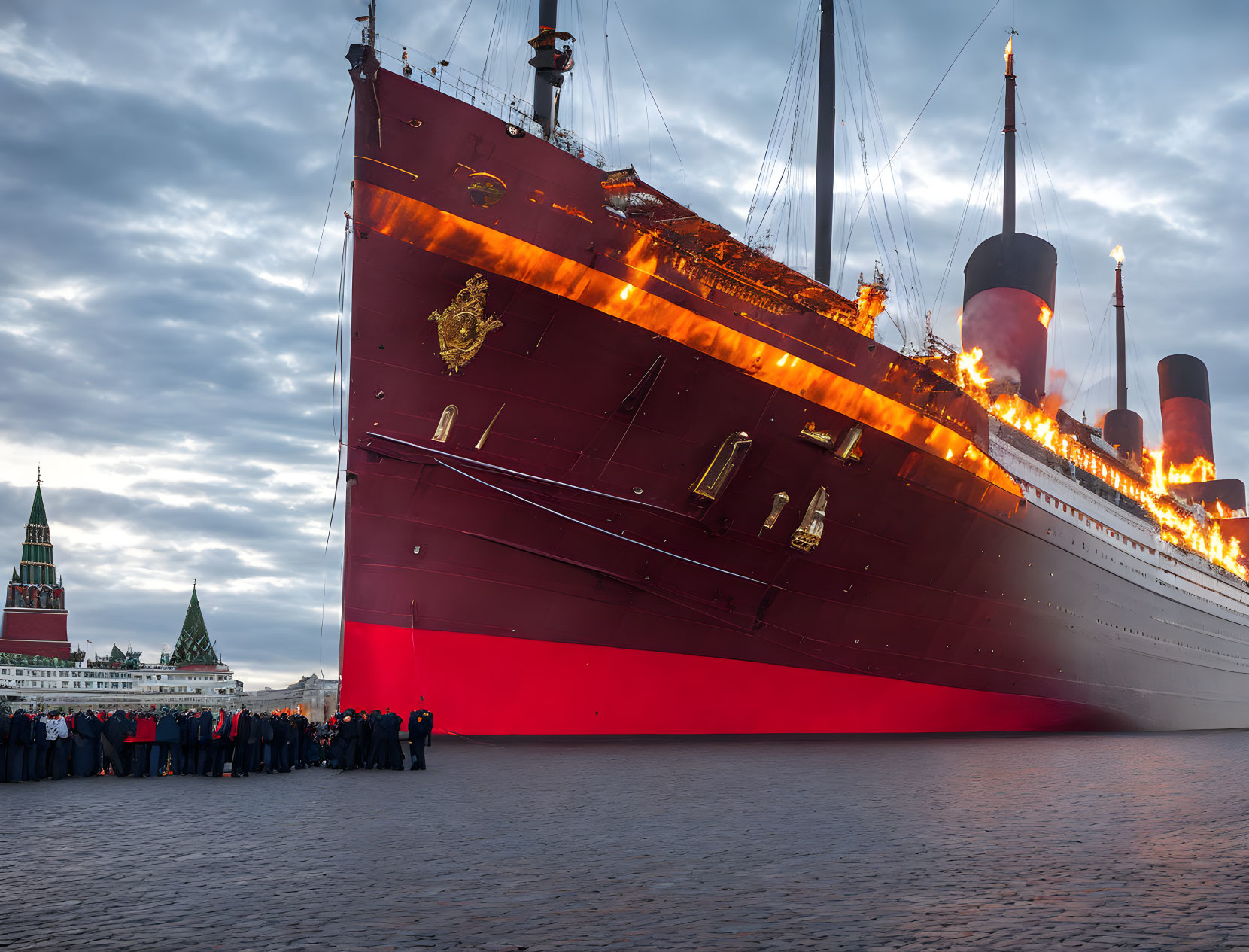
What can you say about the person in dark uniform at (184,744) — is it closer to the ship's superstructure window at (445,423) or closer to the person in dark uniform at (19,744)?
the person in dark uniform at (19,744)

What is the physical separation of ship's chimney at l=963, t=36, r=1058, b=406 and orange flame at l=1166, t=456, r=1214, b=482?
22.6 meters

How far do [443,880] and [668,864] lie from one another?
1857 millimetres

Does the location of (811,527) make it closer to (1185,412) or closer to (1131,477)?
(1131,477)

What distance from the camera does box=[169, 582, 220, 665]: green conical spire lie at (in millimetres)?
104875

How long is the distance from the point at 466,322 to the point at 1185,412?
52.6 m

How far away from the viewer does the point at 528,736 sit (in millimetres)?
20875

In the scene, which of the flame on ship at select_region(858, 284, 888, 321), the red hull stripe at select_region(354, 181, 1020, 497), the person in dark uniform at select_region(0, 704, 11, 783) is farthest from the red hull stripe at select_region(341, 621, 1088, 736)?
the flame on ship at select_region(858, 284, 888, 321)

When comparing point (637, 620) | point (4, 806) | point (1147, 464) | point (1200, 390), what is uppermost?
point (1200, 390)

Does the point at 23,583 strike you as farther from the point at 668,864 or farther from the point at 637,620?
the point at 668,864

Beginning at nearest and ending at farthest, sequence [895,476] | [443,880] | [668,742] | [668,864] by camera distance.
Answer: [443,880] < [668,864] < [668,742] < [895,476]

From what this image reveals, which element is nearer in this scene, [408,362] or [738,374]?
[408,362]

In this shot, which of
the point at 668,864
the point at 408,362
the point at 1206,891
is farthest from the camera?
the point at 408,362

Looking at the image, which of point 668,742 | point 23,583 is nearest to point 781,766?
point 668,742

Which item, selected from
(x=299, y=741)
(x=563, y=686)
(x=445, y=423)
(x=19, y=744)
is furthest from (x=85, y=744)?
(x=563, y=686)
